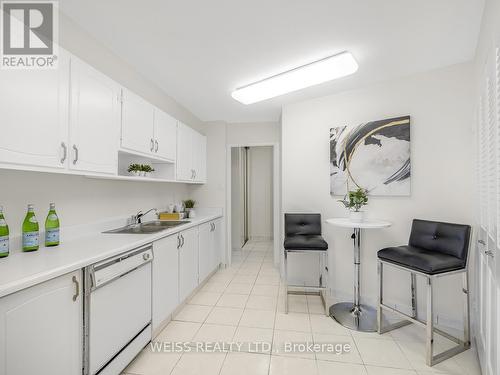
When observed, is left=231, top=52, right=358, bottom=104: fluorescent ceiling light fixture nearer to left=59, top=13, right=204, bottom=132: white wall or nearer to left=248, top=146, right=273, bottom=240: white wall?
left=59, top=13, right=204, bottom=132: white wall

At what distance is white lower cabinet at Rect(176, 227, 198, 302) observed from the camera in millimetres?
2518

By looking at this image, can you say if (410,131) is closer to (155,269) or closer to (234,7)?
(234,7)

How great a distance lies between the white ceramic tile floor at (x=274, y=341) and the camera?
172 cm

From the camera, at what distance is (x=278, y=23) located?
169 cm

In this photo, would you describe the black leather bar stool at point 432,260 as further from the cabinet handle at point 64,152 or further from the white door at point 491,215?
the cabinet handle at point 64,152

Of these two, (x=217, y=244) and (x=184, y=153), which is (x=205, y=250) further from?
(x=184, y=153)

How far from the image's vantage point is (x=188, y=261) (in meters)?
2.69

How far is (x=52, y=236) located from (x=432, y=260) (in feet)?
9.03

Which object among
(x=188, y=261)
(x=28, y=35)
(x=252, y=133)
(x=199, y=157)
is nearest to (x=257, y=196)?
(x=252, y=133)

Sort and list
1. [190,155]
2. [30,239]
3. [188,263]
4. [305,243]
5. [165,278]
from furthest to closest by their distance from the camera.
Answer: [190,155] < [188,263] < [305,243] < [165,278] < [30,239]

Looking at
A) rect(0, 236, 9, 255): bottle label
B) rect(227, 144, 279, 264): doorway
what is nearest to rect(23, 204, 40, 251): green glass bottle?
rect(0, 236, 9, 255): bottle label

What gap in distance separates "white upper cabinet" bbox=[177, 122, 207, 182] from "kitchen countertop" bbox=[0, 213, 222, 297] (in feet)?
4.20

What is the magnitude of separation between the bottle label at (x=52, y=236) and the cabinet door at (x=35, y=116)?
490mm

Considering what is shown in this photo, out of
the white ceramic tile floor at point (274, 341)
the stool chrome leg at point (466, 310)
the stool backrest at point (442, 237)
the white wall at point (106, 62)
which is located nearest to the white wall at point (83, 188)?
the white wall at point (106, 62)
